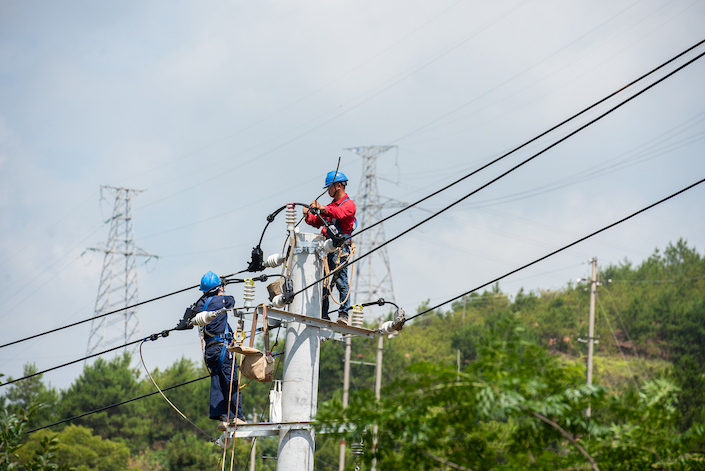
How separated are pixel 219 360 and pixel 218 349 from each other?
0.13 m

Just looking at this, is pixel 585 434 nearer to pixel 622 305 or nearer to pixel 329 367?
pixel 329 367

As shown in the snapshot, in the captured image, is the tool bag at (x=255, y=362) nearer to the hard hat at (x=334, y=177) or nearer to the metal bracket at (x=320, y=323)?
the metal bracket at (x=320, y=323)

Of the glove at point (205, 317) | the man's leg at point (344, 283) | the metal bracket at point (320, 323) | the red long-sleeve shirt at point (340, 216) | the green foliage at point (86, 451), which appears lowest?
the green foliage at point (86, 451)

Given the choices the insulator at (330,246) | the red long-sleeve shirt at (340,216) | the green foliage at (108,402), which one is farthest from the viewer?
the green foliage at (108,402)

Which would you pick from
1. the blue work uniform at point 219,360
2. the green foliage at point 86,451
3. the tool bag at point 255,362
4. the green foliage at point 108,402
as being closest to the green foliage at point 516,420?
the tool bag at point 255,362

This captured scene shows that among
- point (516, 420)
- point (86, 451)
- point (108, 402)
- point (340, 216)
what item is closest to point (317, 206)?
point (340, 216)

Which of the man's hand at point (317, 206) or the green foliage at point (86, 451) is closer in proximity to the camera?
the man's hand at point (317, 206)

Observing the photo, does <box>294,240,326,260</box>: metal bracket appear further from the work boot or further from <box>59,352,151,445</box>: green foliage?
<box>59,352,151,445</box>: green foliage

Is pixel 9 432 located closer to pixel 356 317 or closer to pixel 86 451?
pixel 356 317

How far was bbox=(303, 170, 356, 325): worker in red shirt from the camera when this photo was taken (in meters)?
9.35

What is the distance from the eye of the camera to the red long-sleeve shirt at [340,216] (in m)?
9.36

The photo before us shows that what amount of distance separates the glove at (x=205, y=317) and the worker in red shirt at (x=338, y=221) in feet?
4.17

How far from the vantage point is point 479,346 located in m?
Result: 5.00

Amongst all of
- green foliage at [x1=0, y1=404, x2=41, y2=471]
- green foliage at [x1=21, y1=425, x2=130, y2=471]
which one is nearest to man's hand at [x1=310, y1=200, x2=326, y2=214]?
green foliage at [x1=0, y1=404, x2=41, y2=471]
